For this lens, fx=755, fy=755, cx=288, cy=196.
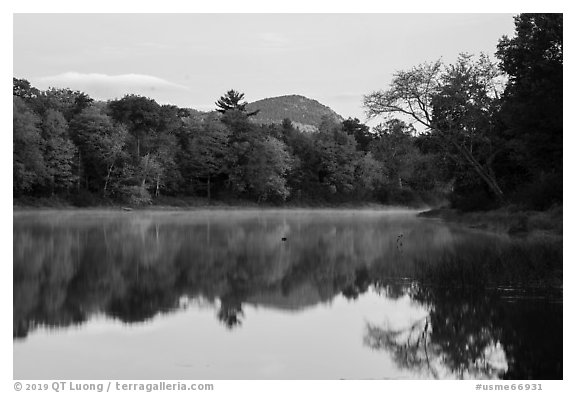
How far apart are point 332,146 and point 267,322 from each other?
83.2 m

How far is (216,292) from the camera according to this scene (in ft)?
40.6

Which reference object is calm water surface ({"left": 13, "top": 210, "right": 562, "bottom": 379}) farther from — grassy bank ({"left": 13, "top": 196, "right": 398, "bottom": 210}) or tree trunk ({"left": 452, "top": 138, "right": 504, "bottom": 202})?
grassy bank ({"left": 13, "top": 196, "right": 398, "bottom": 210})

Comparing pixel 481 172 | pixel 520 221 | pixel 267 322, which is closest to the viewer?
pixel 267 322

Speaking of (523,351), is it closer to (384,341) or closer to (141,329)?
(384,341)

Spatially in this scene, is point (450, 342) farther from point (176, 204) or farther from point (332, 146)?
point (332, 146)

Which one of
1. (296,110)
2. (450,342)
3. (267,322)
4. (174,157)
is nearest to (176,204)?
(174,157)

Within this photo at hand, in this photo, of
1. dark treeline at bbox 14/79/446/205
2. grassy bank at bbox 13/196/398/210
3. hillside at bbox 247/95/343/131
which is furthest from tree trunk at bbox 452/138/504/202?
hillside at bbox 247/95/343/131

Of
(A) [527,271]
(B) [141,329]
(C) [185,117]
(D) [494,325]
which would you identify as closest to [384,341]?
(D) [494,325]

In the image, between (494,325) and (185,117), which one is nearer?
(494,325)

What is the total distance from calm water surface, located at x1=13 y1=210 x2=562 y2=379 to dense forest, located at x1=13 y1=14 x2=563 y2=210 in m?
15.8

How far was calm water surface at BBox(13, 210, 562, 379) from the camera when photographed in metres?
7.52

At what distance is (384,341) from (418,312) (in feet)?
6.11

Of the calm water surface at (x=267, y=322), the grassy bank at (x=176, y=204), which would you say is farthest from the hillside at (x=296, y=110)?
the calm water surface at (x=267, y=322)

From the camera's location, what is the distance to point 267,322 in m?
9.88
